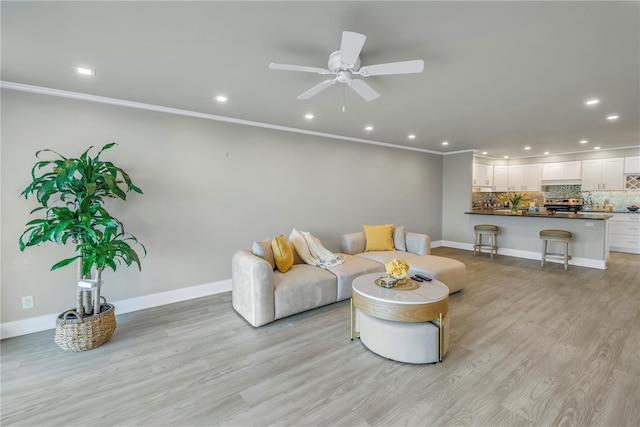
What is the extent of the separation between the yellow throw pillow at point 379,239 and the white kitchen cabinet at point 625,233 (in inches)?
231

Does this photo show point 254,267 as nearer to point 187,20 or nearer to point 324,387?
point 324,387

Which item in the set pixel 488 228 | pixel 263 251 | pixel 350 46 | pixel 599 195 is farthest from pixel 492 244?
pixel 350 46

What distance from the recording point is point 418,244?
190 inches

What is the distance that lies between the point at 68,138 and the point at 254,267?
2.54 meters

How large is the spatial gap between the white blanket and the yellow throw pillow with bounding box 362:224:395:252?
963 millimetres

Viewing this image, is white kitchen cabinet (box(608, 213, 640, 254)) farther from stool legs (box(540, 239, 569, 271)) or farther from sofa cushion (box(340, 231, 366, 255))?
sofa cushion (box(340, 231, 366, 255))

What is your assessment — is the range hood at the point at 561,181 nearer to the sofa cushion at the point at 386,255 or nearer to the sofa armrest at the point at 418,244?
the sofa armrest at the point at 418,244

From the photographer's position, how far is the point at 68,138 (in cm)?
313

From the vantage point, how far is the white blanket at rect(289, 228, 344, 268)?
12.9 feet

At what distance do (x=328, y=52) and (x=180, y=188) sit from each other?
105 inches

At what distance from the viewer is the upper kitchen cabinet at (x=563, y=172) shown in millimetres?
7477

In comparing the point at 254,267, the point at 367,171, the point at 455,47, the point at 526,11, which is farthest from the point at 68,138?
the point at 367,171

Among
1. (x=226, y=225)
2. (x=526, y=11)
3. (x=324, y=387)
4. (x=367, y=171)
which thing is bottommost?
(x=324, y=387)

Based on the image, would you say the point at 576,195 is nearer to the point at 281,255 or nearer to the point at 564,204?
the point at 564,204
